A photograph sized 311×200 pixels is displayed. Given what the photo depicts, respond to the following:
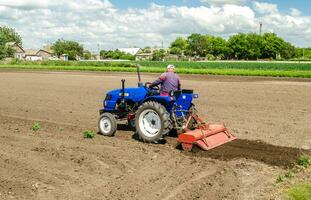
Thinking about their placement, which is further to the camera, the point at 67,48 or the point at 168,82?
the point at 67,48

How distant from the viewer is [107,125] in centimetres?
1100

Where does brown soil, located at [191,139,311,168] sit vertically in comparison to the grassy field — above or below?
below

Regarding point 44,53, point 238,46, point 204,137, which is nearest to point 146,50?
point 44,53

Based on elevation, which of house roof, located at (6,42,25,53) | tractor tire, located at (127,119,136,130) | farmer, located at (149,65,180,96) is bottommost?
tractor tire, located at (127,119,136,130)

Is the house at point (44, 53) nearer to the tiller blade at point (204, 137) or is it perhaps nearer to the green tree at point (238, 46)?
the green tree at point (238, 46)

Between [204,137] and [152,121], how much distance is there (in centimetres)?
134

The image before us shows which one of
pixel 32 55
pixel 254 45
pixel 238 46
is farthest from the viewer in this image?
pixel 32 55

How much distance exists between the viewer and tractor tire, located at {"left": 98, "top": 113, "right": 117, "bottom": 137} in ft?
35.6

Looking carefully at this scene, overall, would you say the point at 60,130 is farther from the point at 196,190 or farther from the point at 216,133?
the point at 196,190

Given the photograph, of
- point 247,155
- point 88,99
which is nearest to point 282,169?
point 247,155

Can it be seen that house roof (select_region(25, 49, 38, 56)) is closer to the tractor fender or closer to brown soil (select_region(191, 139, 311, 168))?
the tractor fender

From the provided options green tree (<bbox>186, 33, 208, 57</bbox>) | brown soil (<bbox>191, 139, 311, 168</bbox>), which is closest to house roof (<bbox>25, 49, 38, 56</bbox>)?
green tree (<bbox>186, 33, 208, 57</bbox>)

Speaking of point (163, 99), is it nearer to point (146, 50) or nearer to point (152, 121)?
point (152, 121)

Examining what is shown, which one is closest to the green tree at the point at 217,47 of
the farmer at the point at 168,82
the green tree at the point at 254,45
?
the green tree at the point at 254,45
